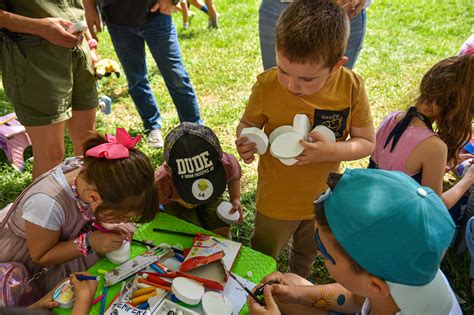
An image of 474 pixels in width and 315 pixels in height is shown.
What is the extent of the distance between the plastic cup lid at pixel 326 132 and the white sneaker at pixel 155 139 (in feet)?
6.20

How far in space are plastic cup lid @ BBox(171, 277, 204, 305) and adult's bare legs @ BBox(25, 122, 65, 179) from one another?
109 centimetres

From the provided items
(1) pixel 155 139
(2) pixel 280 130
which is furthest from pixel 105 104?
(2) pixel 280 130

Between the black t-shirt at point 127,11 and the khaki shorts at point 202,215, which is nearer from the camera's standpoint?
the khaki shorts at point 202,215

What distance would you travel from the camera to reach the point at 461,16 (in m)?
5.52

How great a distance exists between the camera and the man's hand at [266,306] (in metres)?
1.24

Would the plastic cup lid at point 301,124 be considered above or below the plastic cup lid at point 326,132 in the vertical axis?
above

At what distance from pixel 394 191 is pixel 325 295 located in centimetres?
57

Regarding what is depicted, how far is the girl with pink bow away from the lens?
143 centimetres

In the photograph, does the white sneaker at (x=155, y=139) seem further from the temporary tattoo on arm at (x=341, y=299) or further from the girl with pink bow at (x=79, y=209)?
the temporary tattoo on arm at (x=341, y=299)

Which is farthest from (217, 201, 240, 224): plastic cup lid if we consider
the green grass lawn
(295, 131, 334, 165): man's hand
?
the green grass lawn

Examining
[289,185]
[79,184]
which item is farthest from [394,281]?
[79,184]

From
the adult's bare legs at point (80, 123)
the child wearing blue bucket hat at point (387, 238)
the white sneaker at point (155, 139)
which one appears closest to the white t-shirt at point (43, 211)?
the adult's bare legs at point (80, 123)

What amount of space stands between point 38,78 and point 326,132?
1.33 meters

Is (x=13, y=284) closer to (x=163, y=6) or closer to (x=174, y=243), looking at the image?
(x=174, y=243)
